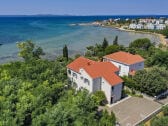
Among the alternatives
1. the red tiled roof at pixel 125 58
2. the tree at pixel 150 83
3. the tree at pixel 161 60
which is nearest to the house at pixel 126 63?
the red tiled roof at pixel 125 58

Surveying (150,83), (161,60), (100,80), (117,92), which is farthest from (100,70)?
(161,60)

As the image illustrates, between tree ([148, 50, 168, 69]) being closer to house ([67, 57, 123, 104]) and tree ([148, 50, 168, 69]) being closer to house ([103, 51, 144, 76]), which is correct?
house ([103, 51, 144, 76])

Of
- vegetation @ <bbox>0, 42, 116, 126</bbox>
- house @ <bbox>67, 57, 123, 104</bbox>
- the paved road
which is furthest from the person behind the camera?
house @ <bbox>67, 57, 123, 104</bbox>

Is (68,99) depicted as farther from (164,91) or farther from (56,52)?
(56,52)

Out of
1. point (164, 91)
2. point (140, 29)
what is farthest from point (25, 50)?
point (140, 29)

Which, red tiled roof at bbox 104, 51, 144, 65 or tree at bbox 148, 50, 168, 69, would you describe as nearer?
red tiled roof at bbox 104, 51, 144, 65

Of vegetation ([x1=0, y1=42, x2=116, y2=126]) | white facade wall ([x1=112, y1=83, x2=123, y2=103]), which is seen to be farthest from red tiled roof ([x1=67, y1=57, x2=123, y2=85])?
vegetation ([x1=0, y1=42, x2=116, y2=126])
